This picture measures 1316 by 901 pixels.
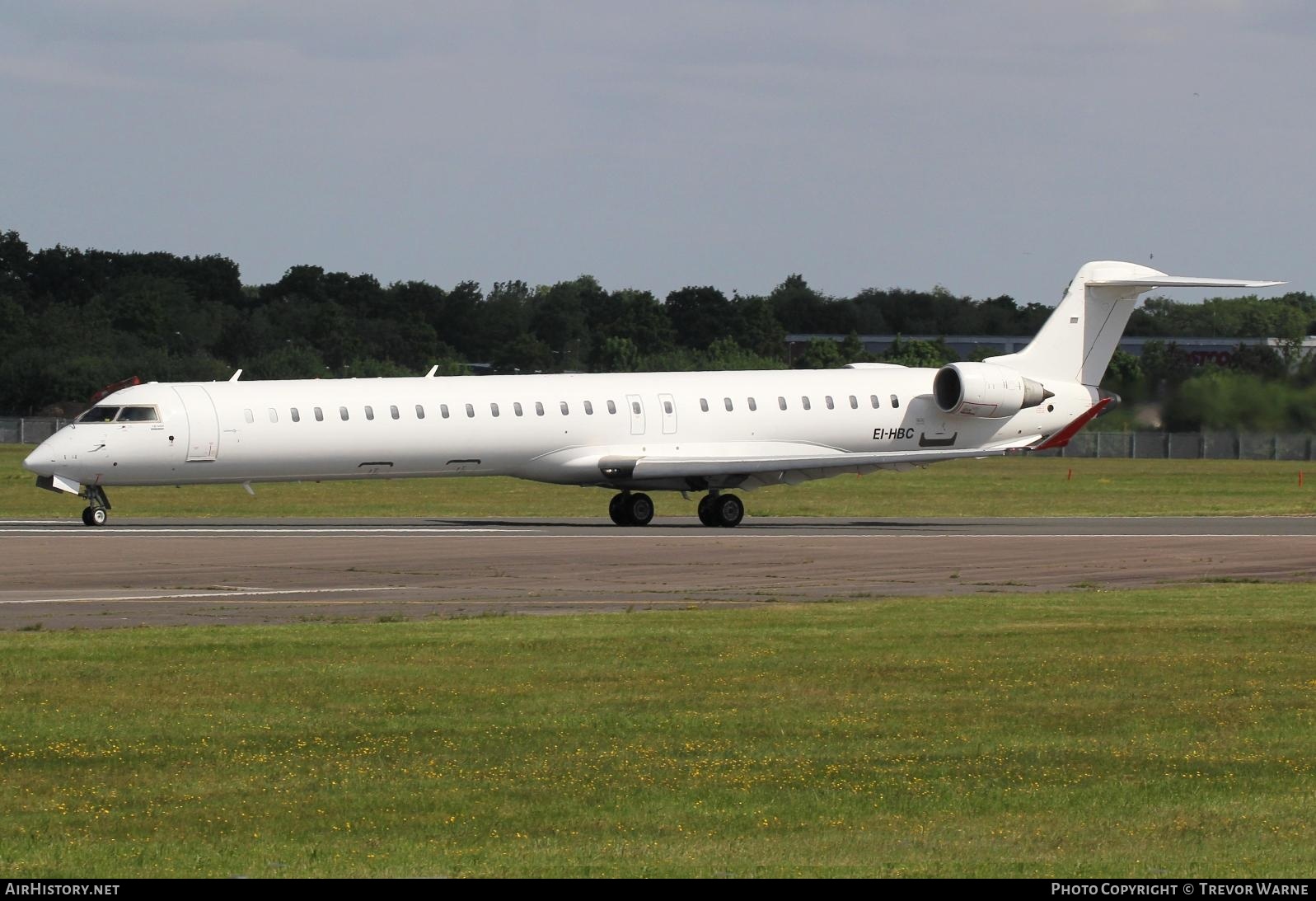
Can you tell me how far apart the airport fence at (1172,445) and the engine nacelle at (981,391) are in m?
36.0

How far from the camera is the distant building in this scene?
4043 inches

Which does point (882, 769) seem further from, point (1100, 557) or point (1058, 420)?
point (1058, 420)

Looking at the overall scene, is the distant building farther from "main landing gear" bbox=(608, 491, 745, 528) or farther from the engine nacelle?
"main landing gear" bbox=(608, 491, 745, 528)

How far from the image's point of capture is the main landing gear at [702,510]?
127ft

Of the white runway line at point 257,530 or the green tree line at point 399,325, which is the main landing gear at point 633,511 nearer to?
the white runway line at point 257,530

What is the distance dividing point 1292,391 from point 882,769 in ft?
153

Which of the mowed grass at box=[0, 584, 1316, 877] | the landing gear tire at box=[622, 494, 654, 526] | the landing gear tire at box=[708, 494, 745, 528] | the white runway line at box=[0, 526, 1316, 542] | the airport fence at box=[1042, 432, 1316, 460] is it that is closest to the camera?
the mowed grass at box=[0, 584, 1316, 877]

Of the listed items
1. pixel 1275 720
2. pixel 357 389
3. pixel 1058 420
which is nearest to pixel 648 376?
pixel 357 389

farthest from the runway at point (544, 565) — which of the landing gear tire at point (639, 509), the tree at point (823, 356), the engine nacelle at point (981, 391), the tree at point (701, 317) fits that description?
the tree at point (701, 317)

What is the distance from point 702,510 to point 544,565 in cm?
1180

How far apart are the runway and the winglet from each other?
10.8ft

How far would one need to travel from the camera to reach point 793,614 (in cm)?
2011

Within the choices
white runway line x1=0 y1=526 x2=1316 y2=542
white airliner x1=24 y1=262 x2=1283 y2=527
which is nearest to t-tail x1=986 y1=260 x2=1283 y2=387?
white airliner x1=24 y1=262 x2=1283 y2=527

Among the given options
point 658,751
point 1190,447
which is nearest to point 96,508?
point 658,751
